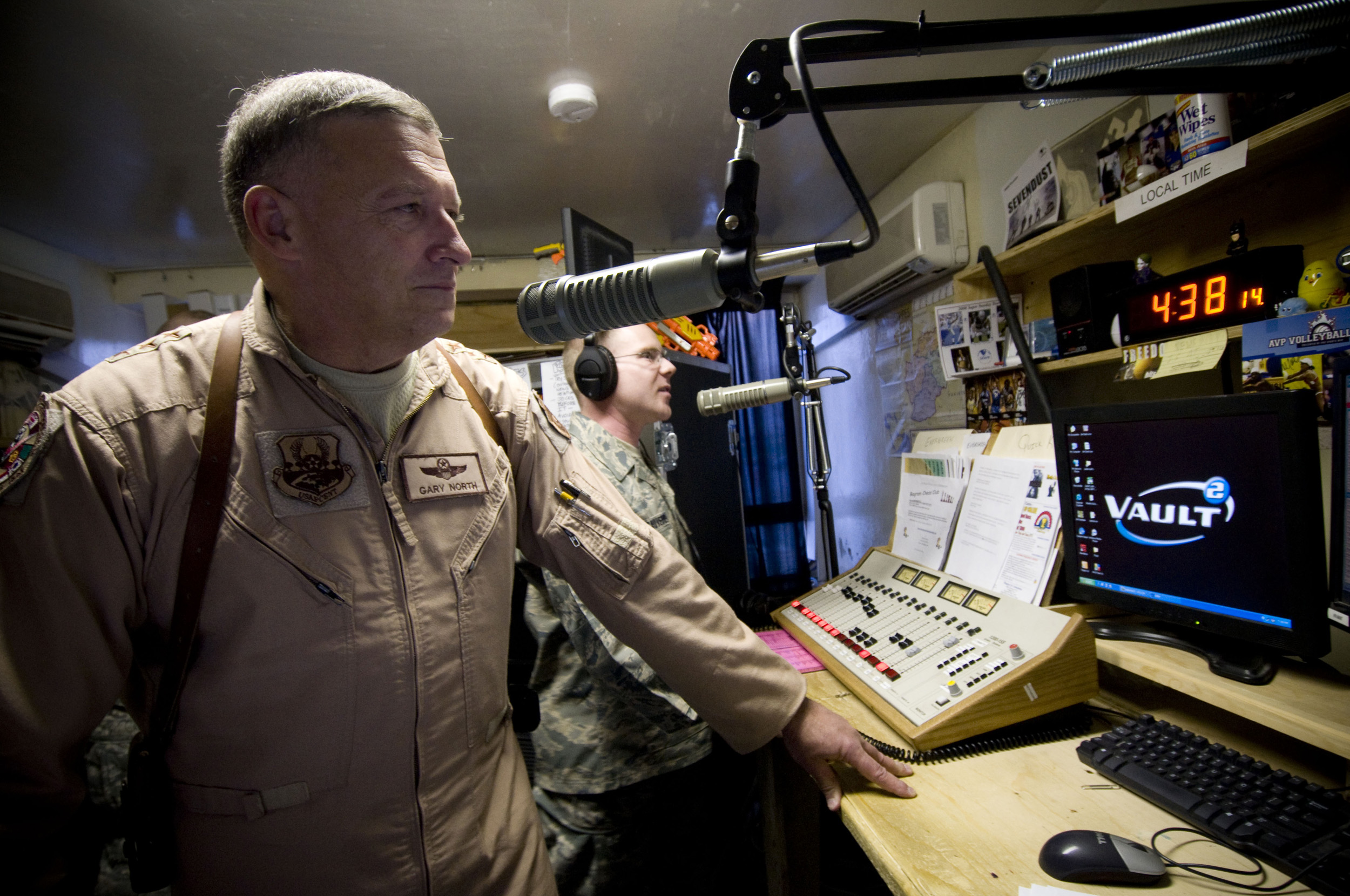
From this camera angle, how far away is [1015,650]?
37.0 inches

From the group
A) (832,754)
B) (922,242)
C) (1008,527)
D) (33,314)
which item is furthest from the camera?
(33,314)

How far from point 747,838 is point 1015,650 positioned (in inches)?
58.1

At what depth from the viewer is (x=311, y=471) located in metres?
0.71

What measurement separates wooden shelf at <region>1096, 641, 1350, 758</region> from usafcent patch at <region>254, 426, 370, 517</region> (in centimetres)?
115

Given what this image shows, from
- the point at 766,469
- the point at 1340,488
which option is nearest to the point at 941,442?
the point at 1340,488

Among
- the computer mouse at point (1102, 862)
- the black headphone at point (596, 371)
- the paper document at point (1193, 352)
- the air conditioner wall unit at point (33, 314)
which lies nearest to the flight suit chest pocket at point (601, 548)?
the computer mouse at point (1102, 862)

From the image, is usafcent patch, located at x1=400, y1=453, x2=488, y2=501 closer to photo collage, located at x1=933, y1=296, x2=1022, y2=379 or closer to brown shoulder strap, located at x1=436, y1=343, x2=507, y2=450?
brown shoulder strap, located at x1=436, y1=343, x2=507, y2=450

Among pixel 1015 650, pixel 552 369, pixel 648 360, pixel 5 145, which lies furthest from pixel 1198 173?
pixel 5 145

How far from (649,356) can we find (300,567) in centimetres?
113

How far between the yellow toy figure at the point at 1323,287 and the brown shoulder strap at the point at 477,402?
4.48 ft

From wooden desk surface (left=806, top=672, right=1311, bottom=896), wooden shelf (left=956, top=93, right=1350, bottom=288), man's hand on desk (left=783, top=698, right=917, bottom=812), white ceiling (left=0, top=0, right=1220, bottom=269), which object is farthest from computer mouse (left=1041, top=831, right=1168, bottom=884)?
white ceiling (left=0, top=0, right=1220, bottom=269)

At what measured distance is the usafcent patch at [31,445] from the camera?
561 mm

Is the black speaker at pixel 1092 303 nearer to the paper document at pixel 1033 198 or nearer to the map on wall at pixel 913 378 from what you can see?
the paper document at pixel 1033 198

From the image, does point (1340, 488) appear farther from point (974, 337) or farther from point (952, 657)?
point (974, 337)
